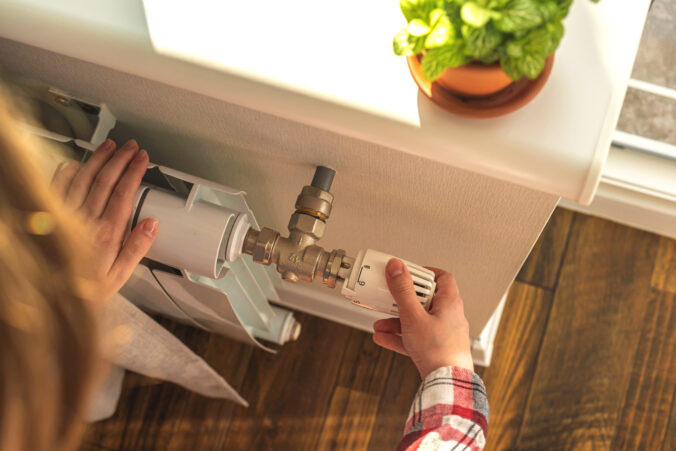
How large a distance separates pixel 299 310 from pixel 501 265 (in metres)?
0.56

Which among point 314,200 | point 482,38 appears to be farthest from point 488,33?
point 314,200

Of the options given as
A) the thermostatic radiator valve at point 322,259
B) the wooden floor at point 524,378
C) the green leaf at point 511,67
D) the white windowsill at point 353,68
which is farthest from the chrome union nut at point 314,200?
the wooden floor at point 524,378

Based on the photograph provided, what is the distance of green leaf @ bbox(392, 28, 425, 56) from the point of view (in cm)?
33

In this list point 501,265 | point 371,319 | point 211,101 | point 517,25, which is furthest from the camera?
point 371,319

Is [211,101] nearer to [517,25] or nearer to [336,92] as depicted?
[336,92]

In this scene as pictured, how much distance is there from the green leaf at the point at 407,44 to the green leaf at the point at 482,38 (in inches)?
1.4

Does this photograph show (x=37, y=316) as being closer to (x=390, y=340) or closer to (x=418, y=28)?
(x=418, y=28)

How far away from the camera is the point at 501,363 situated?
3.55 ft

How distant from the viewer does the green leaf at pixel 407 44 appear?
12.8 inches

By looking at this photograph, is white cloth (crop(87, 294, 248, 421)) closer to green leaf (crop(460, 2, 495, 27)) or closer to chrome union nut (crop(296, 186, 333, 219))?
chrome union nut (crop(296, 186, 333, 219))

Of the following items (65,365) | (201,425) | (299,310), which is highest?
(299,310)

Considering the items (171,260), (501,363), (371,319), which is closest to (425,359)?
(171,260)

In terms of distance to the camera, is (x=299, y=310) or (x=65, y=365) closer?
(x=65, y=365)

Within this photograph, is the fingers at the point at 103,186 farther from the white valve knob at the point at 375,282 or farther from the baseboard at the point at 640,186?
the baseboard at the point at 640,186
